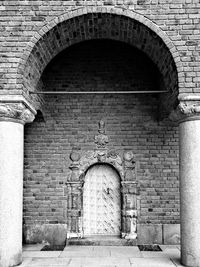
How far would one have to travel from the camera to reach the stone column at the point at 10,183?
6.52 meters

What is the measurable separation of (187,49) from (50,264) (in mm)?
4784

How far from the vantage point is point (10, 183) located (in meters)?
6.61

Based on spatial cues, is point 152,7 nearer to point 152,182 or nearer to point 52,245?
point 152,182

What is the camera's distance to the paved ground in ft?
23.0

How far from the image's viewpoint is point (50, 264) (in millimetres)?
7008

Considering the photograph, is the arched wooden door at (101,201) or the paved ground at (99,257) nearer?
the paved ground at (99,257)

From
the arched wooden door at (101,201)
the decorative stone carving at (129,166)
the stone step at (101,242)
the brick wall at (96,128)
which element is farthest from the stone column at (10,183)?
the decorative stone carving at (129,166)

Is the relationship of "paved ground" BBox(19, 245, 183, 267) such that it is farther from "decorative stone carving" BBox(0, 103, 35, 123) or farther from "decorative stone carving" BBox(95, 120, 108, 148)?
"decorative stone carving" BBox(0, 103, 35, 123)

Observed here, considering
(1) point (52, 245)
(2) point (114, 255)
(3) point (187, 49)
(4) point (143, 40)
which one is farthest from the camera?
(1) point (52, 245)

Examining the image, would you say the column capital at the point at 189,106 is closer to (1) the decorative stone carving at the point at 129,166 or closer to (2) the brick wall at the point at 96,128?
(2) the brick wall at the point at 96,128

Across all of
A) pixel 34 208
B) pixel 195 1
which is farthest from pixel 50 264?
pixel 195 1

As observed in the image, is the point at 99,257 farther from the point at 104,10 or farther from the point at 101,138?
the point at 104,10

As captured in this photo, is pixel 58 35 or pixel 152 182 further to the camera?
pixel 152 182

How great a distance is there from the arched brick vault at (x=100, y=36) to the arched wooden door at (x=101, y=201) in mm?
2895
